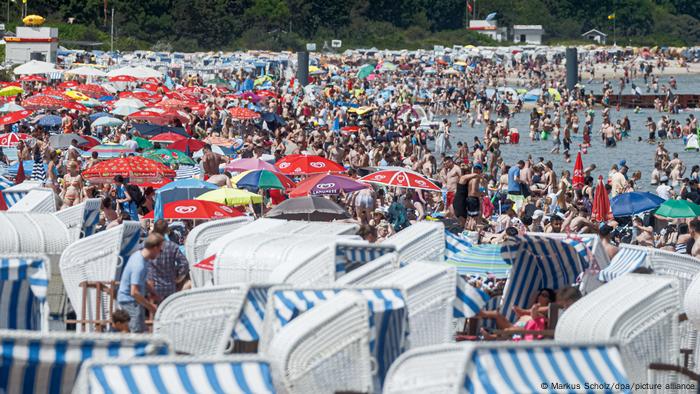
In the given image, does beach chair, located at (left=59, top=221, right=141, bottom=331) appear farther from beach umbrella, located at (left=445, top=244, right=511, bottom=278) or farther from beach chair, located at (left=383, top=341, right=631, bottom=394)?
beach chair, located at (left=383, top=341, right=631, bottom=394)

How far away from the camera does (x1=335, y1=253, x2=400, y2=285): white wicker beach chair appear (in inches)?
298

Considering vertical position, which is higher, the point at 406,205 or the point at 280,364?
the point at 280,364

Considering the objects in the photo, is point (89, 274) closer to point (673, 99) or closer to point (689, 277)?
point (689, 277)

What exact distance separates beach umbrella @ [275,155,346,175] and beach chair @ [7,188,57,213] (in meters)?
6.56

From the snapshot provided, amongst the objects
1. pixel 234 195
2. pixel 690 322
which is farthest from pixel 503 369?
pixel 234 195

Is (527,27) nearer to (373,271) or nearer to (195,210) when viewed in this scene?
(195,210)

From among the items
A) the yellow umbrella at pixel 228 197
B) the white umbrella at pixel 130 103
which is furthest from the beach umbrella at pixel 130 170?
the white umbrella at pixel 130 103

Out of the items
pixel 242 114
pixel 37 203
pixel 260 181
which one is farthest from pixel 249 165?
pixel 242 114

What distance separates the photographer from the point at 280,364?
550 cm

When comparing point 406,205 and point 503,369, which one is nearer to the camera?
point 503,369

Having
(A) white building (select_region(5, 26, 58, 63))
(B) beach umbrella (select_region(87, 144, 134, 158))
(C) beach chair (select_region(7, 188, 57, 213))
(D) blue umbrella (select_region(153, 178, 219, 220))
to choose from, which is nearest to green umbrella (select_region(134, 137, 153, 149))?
(B) beach umbrella (select_region(87, 144, 134, 158))

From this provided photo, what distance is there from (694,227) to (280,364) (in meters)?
8.00

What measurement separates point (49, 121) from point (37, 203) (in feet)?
55.3

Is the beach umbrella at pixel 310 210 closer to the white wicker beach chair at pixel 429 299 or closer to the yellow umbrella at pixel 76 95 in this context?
the white wicker beach chair at pixel 429 299
